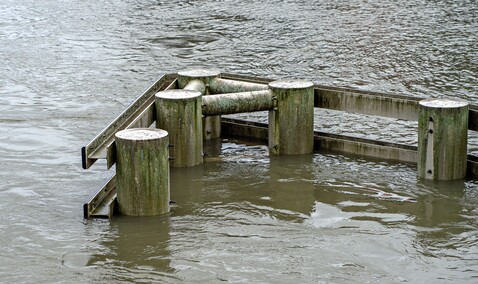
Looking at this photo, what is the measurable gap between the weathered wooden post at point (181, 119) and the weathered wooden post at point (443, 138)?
100 inches

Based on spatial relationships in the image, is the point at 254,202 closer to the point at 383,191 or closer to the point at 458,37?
the point at 383,191

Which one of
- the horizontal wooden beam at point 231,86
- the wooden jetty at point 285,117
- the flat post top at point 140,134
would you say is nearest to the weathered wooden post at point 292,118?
the wooden jetty at point 285,117

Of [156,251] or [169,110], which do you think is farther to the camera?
[169,110]

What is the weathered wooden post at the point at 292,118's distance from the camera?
11.8 metres

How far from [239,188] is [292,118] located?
1.34 metres

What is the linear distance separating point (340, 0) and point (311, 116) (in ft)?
51.4

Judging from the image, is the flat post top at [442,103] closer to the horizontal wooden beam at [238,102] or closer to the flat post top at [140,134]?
the horizontal wooden beam at [238,102]

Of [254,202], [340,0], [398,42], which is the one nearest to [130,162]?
[254,202]

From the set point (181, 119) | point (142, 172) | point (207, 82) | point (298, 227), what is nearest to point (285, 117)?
point (207, 82)

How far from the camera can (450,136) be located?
10.7 metres

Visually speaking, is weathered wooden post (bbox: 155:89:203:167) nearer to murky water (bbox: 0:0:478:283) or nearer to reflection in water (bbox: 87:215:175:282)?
murky water (bbox: 0:0:478:283)

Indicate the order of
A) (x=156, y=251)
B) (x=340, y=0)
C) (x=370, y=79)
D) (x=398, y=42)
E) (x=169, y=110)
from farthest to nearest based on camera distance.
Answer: (x=340, y=0) < (x=398, y=42) < (x=370, y=79) < (x=169, y=110) < (x=156, y=251)

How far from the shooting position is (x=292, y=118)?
39.0 ft

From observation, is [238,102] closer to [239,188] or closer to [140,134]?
[239,188]
